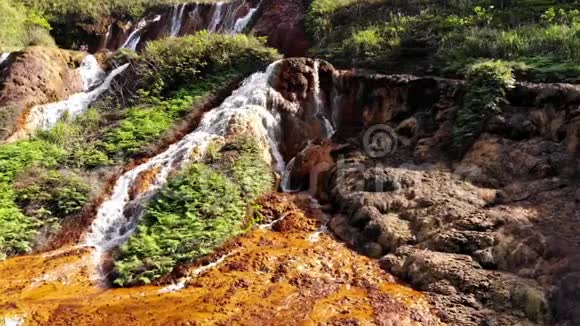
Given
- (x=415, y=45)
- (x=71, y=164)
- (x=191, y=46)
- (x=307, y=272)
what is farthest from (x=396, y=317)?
(x=191, y=46)

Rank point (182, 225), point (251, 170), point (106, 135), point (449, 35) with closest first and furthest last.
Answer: point (182, 225) → point (251, 170) → point (106, 135) → point (449, 35)

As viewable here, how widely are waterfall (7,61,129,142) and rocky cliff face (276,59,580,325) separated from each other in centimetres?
703

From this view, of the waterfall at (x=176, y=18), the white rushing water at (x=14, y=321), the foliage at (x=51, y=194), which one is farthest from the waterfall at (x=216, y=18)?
the white rushing water at (x=14, y=321)

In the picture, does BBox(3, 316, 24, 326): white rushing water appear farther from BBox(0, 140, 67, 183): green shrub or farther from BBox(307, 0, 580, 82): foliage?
BBox(307, 0, 580, 82): foliage

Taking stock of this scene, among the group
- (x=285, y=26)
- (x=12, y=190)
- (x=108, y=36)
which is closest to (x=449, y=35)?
(x=285, y=26)

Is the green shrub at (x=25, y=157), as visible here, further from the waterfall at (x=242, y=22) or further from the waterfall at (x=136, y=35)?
the waterfall at (x=136, y=35)

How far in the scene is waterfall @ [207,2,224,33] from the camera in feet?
78.1

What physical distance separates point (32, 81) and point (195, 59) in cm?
555

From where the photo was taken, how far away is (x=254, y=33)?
20938mm

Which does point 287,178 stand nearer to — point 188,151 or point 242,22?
point 188,151

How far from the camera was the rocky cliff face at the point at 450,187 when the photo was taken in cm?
745

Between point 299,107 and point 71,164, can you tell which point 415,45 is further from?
point 71,164

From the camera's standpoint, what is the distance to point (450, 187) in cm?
1005

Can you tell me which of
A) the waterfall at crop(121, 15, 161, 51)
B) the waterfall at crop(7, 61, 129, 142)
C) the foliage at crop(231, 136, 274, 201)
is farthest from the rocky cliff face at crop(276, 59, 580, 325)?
the waterfall at crop(121, 15, 161, 51)
